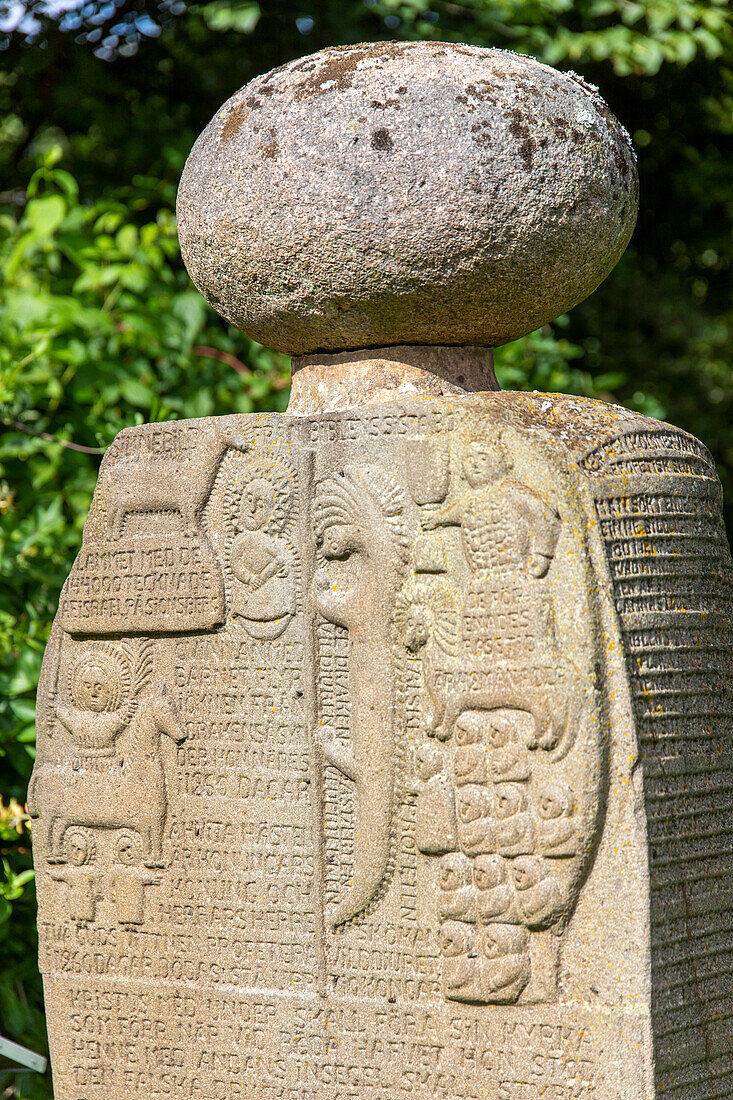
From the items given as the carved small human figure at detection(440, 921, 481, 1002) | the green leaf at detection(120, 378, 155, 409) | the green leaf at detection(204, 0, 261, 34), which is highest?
the green leaf at detection(204, 0, 261, 34)

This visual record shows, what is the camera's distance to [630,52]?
4434mm

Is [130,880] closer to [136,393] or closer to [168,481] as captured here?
[168,481]

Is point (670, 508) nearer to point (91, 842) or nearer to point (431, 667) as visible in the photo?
point (431, 667)

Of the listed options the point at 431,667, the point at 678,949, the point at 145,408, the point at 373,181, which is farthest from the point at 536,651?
the point at 145,408

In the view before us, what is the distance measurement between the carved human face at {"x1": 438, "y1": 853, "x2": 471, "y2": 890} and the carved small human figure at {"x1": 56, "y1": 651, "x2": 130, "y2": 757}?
75 cm

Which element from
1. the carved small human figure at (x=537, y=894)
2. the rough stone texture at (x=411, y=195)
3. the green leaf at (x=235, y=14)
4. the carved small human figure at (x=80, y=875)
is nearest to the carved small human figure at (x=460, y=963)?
the carved small human figure at (x=537, y=894)

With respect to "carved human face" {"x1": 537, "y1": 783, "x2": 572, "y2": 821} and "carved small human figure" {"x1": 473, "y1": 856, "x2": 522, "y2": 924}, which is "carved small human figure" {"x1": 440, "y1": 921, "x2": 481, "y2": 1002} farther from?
"carved human face" {"x1": 537, "y1": 783, "x2": 572, "y2": 821}

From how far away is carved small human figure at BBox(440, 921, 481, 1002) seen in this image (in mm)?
2113

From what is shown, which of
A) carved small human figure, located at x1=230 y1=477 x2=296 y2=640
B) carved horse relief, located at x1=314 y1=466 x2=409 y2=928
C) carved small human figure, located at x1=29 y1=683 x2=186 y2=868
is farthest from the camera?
carved small human figure, located at x1=29 y1=683 x2=186 y2=868

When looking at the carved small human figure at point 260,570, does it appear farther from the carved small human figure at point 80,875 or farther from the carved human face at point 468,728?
the carved small human figure at point 80,875

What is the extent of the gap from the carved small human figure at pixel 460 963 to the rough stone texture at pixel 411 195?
1077 millimetres

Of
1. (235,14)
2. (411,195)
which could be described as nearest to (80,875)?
(411,195)

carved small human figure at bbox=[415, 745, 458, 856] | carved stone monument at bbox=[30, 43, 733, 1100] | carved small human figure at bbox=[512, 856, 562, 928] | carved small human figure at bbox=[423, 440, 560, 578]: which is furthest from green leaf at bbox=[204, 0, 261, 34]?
carved small human figure at bbox=[512, 856, 562, 928]

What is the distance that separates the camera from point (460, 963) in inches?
83.7
